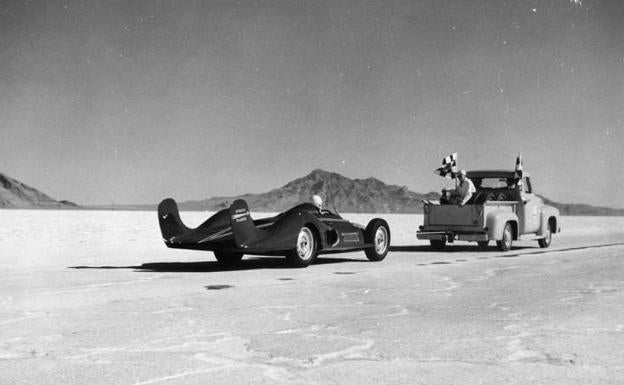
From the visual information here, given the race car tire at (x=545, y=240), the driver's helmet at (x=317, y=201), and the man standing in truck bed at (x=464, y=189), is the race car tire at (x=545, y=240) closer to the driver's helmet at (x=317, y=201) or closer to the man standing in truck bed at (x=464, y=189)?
the man standing in truck bed at (x=464, y=189)

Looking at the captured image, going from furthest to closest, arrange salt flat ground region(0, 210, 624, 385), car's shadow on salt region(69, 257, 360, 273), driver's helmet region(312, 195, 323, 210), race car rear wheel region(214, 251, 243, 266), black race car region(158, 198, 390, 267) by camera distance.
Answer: race car rear wheel region(214, 251, 243, 266) < driver's helmet region(312, 195, 323, 210) < car's shadow on salt region(69, 257, 360, 273) < black race car region(158, 198, 390, 267) < salt flat ground region(0, 210, 624, 385)

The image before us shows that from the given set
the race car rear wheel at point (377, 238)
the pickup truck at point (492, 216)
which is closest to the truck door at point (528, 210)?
the pickup truck at point (492, 216)

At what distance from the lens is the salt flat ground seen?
5.35 m

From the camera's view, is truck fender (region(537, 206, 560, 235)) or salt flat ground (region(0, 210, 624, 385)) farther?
truck fender (region(537, 206, 560, 235))

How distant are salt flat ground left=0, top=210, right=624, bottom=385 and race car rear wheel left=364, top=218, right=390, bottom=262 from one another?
1.97m

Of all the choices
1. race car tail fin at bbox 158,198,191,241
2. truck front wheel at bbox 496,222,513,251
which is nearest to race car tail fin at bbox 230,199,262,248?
race car tail fin at bbox 158,198,191,241

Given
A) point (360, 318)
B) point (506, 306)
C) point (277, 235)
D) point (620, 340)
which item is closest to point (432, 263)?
point (277, 235)

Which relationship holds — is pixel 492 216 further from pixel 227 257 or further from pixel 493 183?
pixel 227 257

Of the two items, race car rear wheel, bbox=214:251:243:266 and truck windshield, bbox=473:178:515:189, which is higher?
truck windshield, bbox=473:178:515:189

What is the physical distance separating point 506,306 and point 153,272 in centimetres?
669

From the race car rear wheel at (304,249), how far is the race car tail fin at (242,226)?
905 millimetres

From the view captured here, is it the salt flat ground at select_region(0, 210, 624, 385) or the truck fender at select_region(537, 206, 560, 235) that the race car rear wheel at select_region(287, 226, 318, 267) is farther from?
the truck fender at select_region(537, 206, 560, 235)

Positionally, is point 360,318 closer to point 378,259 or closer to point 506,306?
point 506,306

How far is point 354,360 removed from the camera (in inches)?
225
